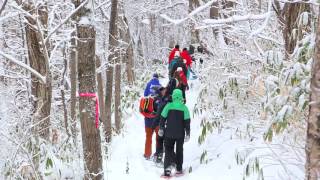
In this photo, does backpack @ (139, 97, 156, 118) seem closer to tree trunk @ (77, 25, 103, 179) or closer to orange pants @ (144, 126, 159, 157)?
orange pants @ (144, 126, 159, 157)

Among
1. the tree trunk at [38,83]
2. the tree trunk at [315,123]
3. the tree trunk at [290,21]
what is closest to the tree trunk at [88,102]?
the tree trunk at [38,83]

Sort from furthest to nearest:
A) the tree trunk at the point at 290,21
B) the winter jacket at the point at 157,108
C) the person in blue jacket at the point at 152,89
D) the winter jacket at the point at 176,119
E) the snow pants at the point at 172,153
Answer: the person in blue jacket at the point at 152,89 < the winter jacket at the point at 157,108 < the snow pants at the point at 172,153 < the winter jacket at the point at 176,119 < the tree trunk at the point at 290,21

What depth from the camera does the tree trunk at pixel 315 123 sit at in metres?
3.03

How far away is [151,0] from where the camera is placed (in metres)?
27.0

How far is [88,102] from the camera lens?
20.7ft

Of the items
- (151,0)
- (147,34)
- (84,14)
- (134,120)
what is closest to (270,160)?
(84,14)

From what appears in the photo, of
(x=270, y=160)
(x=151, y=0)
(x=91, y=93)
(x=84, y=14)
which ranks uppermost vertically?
(x=151, y=0)

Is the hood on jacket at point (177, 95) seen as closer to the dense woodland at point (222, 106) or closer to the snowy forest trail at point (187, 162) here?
the dense woodland at point (222, 106)

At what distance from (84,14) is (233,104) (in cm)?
423

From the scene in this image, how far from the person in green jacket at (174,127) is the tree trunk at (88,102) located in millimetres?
1976

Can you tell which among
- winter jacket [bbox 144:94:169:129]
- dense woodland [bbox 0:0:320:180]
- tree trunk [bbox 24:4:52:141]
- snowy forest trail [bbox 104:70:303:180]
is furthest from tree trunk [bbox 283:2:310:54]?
tree trunk [bbox 24:4:52:141]

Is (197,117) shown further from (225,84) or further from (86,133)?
(86,133)

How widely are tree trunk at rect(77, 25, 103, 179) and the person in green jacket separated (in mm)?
1976

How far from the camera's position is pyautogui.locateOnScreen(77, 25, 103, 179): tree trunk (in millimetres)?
6156
